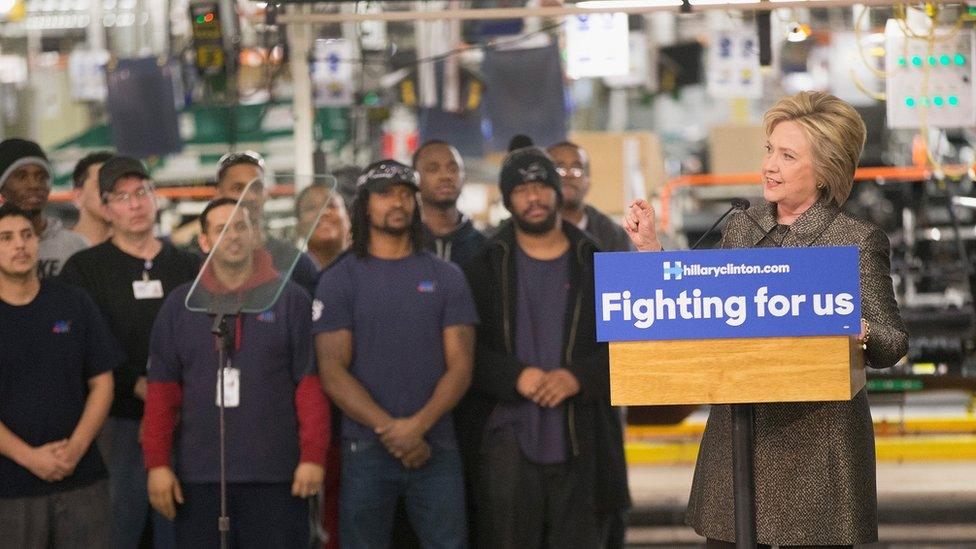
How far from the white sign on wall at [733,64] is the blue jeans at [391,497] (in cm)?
782

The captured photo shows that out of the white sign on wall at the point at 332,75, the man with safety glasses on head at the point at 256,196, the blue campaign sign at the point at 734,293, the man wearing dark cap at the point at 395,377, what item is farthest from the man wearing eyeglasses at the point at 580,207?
the white sign on wall at the point at 332,75

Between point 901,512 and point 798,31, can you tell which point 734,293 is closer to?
point 798,31

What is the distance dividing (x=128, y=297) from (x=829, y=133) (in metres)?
3.74

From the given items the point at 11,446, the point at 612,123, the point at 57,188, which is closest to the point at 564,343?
the point at 11,446

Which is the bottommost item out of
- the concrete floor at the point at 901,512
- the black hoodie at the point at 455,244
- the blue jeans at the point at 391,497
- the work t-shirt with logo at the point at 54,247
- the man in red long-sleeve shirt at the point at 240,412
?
the concrete floor at the point at 901,512

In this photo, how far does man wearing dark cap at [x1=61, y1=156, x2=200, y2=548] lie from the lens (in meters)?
6.45

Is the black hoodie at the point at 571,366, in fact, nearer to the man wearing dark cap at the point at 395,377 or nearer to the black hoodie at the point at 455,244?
the man wearing dark cap at the point at 395,377

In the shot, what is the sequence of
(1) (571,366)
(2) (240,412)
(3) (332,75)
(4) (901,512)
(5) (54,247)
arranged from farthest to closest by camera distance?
1. (3) (332,75)
2. (4) (901,512)
3. (5) (54,247)
4. (1) (571,366)
5. (2) (240,412)

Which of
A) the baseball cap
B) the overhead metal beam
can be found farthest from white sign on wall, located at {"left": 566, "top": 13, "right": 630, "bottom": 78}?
the baseball cap

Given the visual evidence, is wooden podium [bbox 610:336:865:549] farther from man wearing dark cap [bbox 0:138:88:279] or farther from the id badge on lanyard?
man wearing dark cap [bbox 0:138:88:279]

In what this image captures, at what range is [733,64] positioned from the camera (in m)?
13.3

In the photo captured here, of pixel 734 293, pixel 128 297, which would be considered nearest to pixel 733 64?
pixel 128 297

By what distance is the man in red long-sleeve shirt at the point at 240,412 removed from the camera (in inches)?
232

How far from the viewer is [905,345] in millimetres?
3637
